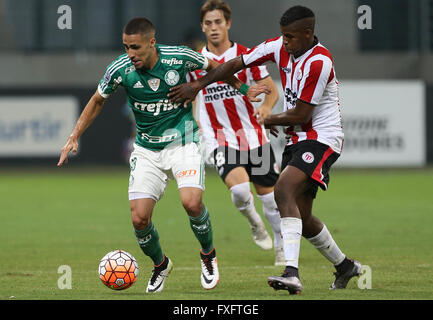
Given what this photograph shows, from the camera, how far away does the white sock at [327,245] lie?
24.6 feet

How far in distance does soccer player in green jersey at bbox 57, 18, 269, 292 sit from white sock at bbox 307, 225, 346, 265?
0.86 metres

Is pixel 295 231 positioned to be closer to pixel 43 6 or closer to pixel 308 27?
pixel 308 27

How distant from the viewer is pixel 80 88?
23.3m

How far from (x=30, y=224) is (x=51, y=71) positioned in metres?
14.3

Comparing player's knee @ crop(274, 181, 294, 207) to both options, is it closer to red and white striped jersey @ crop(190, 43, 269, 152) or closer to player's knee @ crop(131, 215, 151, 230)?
player's knee @ crop(131, 215, 151, 230)

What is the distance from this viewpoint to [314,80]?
7.09 meters

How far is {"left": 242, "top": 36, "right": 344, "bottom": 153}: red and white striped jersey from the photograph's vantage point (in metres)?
7.11

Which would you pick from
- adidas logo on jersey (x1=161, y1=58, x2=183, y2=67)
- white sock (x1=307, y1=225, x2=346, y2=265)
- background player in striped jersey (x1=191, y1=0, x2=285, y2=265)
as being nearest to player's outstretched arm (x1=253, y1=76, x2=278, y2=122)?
background player in striped jersey (x1=191, y1=0, x2=285, y2=265)

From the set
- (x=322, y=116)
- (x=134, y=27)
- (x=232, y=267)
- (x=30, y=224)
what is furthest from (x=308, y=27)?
(x=30, y=224)

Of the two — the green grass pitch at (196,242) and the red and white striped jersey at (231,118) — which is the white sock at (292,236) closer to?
the green grass pitch at (196,242)

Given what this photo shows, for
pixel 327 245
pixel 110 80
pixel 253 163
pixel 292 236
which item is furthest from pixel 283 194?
pixel 253 163
